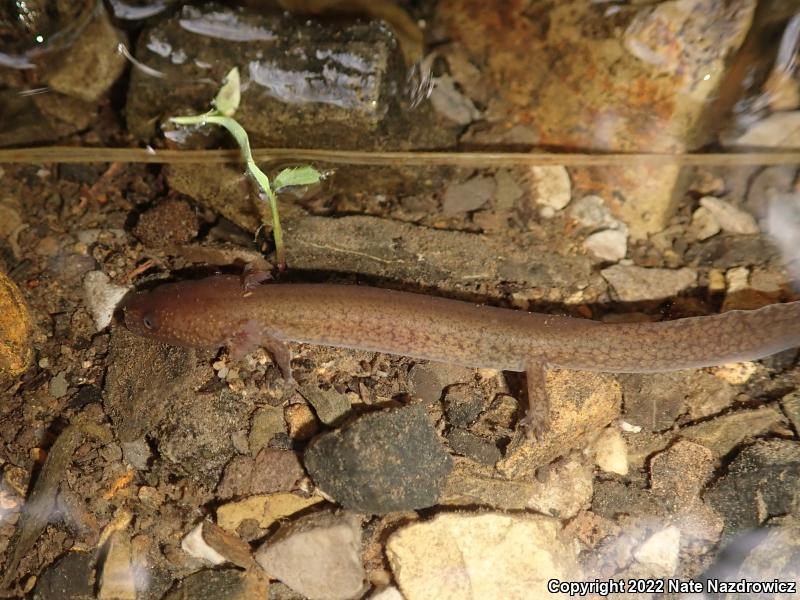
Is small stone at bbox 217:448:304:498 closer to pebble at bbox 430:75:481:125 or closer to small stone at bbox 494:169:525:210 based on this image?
small stone at bbox 494:169:525:210

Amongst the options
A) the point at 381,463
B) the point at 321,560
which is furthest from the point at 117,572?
the point at 381,463

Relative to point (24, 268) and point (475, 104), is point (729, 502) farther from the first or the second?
point (24, 268)

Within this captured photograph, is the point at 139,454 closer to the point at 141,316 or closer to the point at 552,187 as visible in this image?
the point at 141,316

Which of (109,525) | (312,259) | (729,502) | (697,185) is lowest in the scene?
(109,525)

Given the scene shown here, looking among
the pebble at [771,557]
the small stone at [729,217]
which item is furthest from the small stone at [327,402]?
the small stone at [729,217]

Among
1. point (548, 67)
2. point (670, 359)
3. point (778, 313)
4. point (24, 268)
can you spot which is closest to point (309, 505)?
point (670, 359)

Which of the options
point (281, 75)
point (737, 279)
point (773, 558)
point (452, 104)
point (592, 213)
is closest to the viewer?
point (773, 558)

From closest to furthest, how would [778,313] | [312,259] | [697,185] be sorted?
1. [778,313]
2. [312,259]
3. [697,185]

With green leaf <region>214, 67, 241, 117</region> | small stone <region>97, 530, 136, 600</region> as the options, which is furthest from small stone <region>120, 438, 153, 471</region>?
green leaf <region>214, 67, 241, 117</region>
